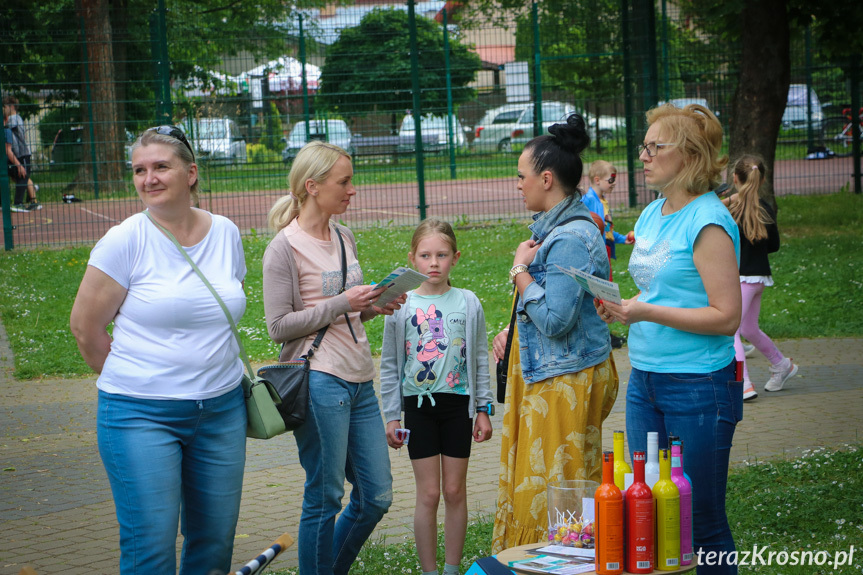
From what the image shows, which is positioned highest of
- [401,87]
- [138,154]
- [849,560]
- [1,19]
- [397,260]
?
[1,19]

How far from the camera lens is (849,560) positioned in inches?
181

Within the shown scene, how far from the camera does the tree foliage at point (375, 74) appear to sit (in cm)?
1603

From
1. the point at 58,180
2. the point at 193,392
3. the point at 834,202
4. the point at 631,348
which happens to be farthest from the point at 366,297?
the point at 834,202

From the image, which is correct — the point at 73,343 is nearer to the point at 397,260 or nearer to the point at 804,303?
the point at 397,260

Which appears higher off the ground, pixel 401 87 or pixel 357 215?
pixel 401 87

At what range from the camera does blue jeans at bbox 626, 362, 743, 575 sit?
11.7 feet

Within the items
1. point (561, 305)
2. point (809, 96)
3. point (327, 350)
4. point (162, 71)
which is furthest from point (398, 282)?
point (809, 96)

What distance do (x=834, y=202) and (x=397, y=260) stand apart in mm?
9511

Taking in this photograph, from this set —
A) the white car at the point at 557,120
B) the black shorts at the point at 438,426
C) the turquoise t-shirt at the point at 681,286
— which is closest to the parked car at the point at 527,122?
the white car at the point at 557,120

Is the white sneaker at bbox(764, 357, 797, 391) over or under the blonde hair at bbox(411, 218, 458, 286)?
under

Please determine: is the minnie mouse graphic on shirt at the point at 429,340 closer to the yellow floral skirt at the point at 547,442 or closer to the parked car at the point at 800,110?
the yellow floral skirt at the point at 547,442

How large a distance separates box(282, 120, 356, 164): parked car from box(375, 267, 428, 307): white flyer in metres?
12.4

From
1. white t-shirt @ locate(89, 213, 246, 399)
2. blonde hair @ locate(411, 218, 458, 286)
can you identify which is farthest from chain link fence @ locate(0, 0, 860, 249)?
white t-shirt @ locate(89, 213, 246, 399)

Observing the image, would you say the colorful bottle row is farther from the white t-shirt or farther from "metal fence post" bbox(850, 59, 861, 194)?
"metal fence post" bbox(850, 59, 861, 194)
